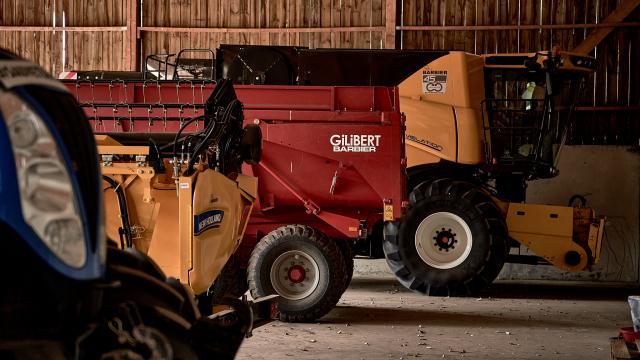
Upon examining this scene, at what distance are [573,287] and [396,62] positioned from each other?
4267 mm

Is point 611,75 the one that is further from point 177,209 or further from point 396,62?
point 177,209

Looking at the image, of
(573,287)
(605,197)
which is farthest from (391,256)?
(605,197)

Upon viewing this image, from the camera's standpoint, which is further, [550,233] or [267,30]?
[267,30]

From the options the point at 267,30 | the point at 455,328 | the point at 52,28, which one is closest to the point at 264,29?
the point at 267,30

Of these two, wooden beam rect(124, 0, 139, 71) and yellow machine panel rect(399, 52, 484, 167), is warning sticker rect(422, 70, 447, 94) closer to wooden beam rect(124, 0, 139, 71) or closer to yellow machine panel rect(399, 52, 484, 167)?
yellow machine panel rect(399, 52, 484, 167)

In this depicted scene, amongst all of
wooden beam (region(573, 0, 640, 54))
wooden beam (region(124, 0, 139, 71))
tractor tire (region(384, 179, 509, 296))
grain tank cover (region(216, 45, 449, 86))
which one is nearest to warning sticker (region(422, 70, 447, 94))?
grain tank cover (region(216, 45, 449, 86))

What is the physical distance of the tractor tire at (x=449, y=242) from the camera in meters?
11.2

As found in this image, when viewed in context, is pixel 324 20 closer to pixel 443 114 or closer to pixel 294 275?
pixel 443 114

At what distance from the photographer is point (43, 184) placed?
2041 mm

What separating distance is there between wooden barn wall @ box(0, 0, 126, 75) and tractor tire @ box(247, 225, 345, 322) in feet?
25.7

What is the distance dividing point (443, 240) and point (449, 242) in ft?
0.26

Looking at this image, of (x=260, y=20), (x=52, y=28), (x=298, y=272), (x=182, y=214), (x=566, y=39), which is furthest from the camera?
(x=52, y=28)

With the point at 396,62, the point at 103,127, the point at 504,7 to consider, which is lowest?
the point at 103,127

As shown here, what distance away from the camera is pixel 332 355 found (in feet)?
24.0
